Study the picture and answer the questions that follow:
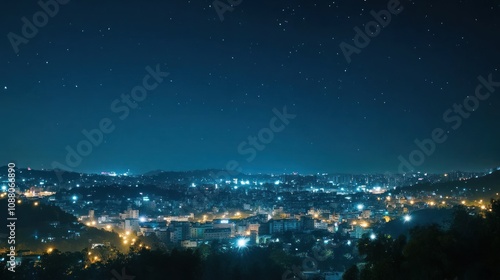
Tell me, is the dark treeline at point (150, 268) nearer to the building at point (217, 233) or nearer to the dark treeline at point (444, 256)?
the dark treeline at point (444, 256)

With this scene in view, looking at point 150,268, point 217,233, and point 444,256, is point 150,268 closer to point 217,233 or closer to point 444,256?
point 444,256

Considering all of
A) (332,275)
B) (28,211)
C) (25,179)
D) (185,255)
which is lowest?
(332,275)

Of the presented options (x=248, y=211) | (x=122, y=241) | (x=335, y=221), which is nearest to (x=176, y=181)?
(x=248, y=211)

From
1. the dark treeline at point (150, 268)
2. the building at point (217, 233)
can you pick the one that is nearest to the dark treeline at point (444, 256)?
the dark treeline at point (150, 268)

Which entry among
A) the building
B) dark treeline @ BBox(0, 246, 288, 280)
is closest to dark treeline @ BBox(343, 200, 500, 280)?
dark treeline @ BBox(0, 246, 288, 280)

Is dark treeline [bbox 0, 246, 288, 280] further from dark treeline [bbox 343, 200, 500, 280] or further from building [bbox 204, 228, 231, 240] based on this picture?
building [bbox 204, 228, 231, 240]

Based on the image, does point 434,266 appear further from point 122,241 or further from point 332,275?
point 122,241

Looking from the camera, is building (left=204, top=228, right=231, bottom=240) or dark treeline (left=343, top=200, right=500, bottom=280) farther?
building (left=204, top=228, right=231, bottom=240)

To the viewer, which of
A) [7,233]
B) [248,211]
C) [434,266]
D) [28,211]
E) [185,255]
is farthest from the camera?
[248,211]

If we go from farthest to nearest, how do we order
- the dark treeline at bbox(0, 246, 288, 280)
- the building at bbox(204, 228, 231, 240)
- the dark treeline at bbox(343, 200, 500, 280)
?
the building at bbox(204, 228, 231, 240)
the dark treeline at bbox(0, 246, 288, 280)
the dark treeline at bbox(343, 200, 500, 280)
